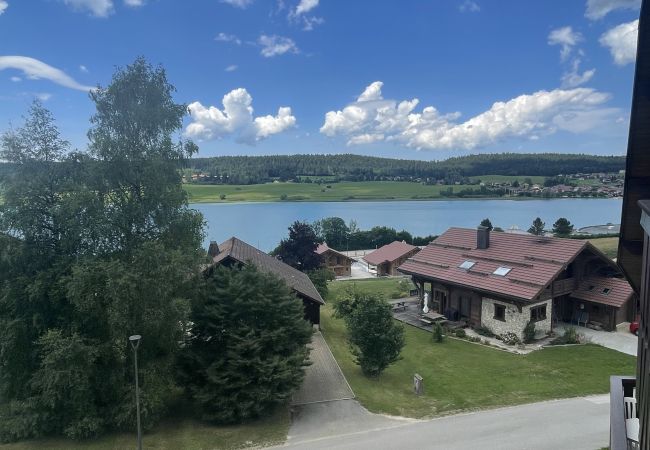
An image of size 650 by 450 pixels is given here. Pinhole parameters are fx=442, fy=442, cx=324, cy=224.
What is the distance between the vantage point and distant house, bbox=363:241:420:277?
53.1 meters

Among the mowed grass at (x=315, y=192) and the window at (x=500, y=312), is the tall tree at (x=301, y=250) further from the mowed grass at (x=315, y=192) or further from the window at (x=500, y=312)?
the mowed grass at (x=315, y=192)

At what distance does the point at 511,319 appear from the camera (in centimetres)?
2259

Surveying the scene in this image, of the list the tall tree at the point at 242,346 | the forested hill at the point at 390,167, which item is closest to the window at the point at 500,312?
the tall tree at the point at 242,346

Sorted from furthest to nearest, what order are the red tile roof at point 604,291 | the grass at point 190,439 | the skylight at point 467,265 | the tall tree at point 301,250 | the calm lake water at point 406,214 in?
1. the calm lake water at point 406,214
2. the tall tree at point 301,250
3. the skylight at point 467,265
4. the red tile roof at point 604,291
5. the grass at point 190,439

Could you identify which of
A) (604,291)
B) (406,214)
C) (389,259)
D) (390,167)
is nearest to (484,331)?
(604,291)

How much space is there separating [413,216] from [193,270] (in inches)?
3855

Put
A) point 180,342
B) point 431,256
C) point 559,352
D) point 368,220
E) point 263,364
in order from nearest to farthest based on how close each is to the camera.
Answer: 1. point 263,364
2. point 180,342
3. point 559,352
4. point 431,256
5. point 368,220

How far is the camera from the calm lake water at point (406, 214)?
83.6m

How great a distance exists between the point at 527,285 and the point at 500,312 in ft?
6.60

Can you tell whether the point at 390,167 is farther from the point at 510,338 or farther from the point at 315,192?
the point at 510,338

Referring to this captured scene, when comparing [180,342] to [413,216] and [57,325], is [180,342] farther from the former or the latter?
[413,216]

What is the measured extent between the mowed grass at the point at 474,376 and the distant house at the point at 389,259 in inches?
1190

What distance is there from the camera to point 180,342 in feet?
49.7

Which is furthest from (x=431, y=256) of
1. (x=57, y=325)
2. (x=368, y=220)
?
(x=368, y=220)
